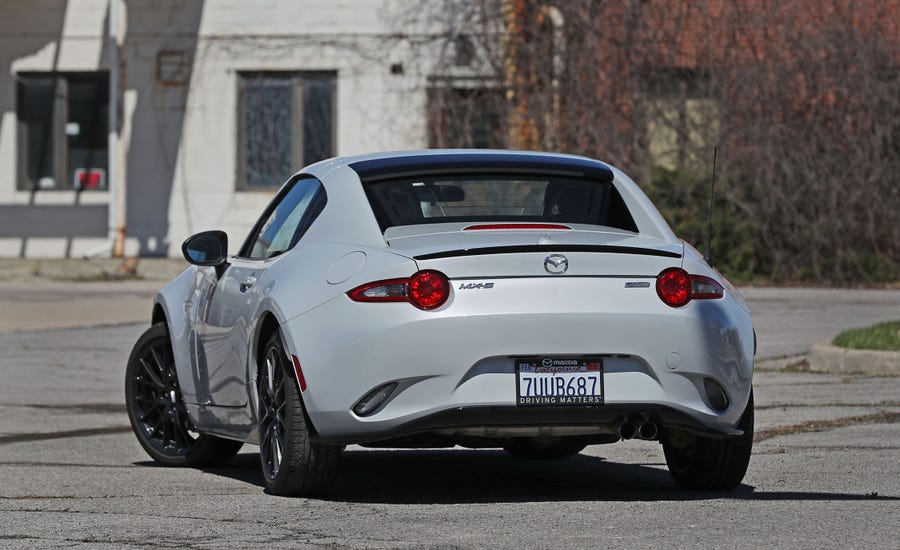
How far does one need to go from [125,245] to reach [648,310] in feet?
71.2

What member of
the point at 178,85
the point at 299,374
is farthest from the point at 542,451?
the point at 178,85

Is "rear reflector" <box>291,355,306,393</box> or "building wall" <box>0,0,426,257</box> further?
"building wall" <box>0,0,426,257</box>

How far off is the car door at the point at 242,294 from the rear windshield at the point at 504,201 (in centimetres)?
36

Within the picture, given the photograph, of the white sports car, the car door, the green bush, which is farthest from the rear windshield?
the green bush

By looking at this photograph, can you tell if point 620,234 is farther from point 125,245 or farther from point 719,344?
point 125,245

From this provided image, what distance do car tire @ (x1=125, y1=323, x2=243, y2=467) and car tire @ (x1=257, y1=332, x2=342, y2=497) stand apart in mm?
1308

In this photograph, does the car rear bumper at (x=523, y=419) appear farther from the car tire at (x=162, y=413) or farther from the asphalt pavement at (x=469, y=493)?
the car tire at (x=162, y=413)

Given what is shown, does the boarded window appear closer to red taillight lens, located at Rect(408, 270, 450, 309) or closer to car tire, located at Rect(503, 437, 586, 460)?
car tire, located at Rect(503, 437, 586, 460)

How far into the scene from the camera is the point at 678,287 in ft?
23.8

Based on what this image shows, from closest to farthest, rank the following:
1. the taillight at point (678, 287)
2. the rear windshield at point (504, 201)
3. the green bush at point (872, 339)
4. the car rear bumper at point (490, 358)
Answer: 1. the car rear bumper at point (490, 358)
2. the taillight at point (678, 287)
3. the rear windshield at point (504, 201)
4. the green bush at point (872, 339)

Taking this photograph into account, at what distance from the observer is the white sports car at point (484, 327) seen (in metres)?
7.02

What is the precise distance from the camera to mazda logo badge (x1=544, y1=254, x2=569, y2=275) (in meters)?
7.10

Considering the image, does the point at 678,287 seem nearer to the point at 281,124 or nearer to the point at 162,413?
the point at 162,413

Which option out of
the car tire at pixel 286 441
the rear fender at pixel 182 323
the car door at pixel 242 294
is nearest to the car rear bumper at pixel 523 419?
the car tire at pixel 286 441
